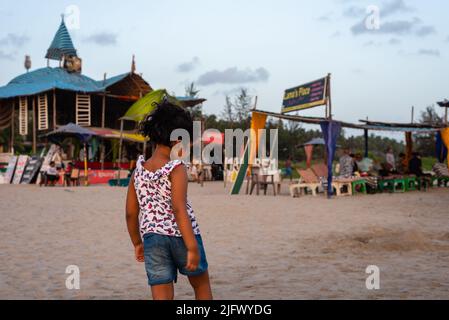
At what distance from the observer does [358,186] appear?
18047 mm

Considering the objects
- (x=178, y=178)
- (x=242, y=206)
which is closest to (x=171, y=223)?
(x=178, y=178)

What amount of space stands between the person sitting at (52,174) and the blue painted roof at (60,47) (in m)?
13.3

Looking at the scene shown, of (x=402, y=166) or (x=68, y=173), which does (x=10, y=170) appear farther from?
(x=402, y=166)

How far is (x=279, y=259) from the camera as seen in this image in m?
6.42

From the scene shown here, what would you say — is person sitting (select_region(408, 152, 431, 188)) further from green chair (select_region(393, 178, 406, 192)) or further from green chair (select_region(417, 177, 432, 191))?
green chair (select_region(393, 178, 406, 192))

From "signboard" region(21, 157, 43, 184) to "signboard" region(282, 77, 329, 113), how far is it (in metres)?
13.4

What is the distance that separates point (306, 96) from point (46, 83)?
60.1 feet

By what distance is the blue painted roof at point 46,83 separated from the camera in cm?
3000

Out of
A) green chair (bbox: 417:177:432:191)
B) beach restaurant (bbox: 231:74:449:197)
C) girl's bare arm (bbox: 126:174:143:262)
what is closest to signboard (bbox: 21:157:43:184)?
beach restaurant (bbox: 231:74:449:197)

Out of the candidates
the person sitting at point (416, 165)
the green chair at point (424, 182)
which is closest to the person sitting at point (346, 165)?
the person sitting at point (416, 165)

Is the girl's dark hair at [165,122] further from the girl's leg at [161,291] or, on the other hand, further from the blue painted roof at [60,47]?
the blue painted roof at [60,47]

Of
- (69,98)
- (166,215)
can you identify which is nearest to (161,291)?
(166,215)

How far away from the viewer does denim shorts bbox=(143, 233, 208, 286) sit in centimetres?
299
